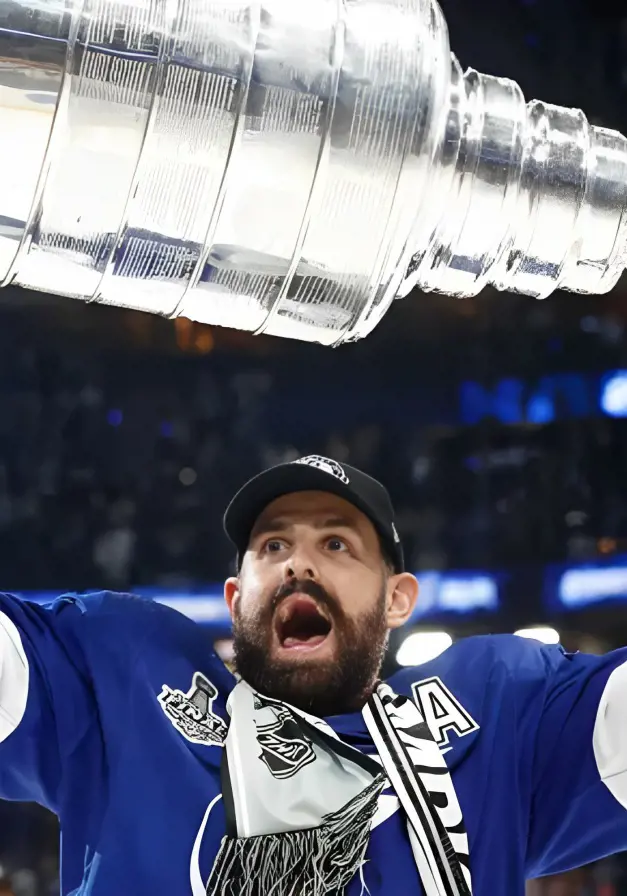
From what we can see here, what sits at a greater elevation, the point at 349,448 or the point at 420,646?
the point at 349,448

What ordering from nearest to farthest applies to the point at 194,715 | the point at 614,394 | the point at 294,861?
the point at 294,861 → the point at 194,715 → the point at 614,394

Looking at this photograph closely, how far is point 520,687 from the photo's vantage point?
3.00 ft

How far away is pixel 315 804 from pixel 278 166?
0.51m

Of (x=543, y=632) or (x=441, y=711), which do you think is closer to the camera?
(x=441, y=711)

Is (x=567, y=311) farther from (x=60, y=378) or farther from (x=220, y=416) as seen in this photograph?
(x=60, y=378)

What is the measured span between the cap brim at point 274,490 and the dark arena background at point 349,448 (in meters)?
1.61

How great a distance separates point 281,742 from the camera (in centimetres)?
83

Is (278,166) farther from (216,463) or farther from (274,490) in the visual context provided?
(216,463)

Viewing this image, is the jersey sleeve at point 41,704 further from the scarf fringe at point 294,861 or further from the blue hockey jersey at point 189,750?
the scarf fringe at point 294,861

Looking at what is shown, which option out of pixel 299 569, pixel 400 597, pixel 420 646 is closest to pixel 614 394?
pixel 420 646

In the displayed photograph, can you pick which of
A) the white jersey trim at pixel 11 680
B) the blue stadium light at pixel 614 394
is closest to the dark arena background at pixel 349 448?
the blue stadium light at pixel 614 394

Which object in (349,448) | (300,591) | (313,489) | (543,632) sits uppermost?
(349,448)

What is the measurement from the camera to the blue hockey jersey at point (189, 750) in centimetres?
80

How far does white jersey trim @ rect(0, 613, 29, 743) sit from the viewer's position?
2.63 ft
